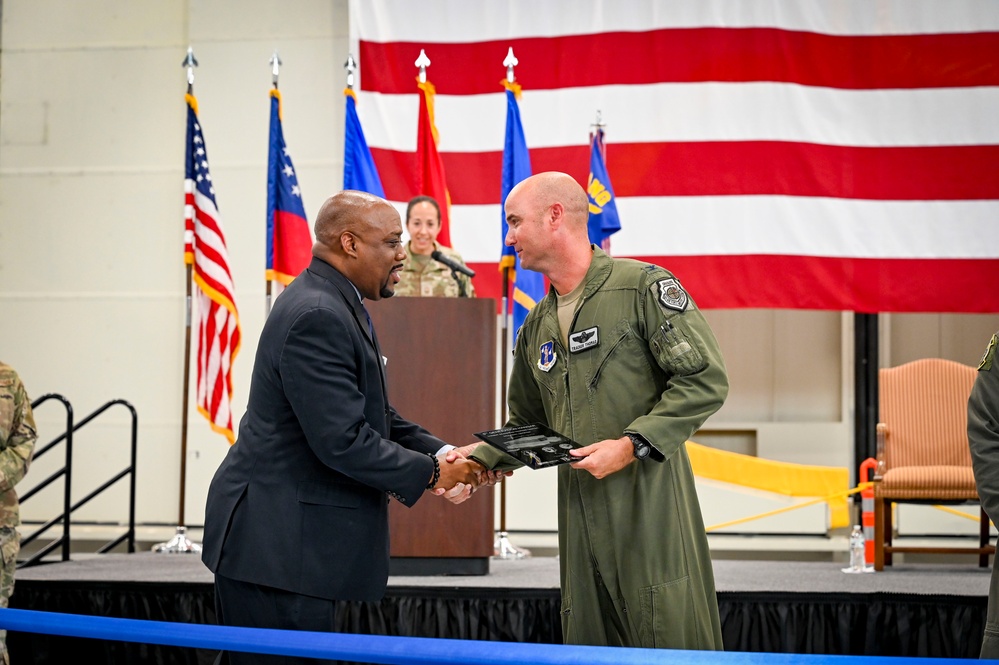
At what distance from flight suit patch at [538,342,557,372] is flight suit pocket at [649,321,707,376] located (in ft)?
0.91

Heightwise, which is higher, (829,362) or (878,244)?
(878,244)

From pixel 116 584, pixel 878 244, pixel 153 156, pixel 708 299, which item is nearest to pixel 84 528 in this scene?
pixel 153 156

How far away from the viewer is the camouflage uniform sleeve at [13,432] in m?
3.80

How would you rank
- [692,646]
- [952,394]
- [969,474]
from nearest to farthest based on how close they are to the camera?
[692,646] < [969,474] < [952,394]

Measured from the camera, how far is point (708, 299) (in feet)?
21.9

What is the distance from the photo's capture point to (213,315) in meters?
6.18

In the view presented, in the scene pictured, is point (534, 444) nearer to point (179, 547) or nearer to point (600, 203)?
point (600, 203)

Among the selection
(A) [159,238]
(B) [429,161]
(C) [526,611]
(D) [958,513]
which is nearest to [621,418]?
(C) [526,611]

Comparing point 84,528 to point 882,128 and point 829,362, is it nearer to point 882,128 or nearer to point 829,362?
point 829,362

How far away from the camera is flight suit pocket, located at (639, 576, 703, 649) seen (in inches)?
93.8

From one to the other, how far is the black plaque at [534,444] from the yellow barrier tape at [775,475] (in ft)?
15.8

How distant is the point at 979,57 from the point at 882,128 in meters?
0.77

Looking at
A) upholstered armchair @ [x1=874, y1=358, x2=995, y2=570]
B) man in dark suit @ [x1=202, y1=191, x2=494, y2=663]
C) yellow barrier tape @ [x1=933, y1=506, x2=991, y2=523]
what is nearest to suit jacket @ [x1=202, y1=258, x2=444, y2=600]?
man in dark suit @ [x1=202, y1=191, x2=494, y2=663]

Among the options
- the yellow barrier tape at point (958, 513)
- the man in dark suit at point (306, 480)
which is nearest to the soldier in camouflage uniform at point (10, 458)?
the man in dark suit at point (306, 480)
